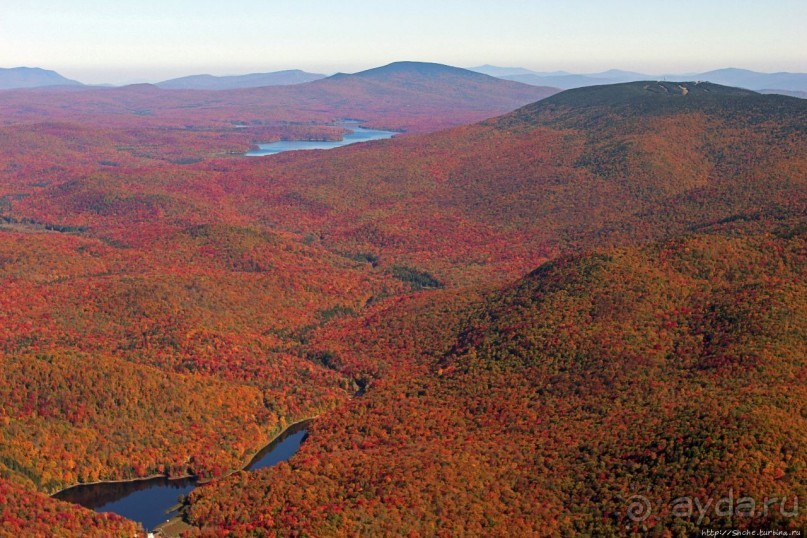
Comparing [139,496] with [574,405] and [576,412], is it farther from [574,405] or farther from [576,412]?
[574,405]

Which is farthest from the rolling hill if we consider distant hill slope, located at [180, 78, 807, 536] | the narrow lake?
the narrow lake

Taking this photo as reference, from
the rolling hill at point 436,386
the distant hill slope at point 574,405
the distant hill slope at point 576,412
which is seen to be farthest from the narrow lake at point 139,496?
the distant hill slope at point 576,412

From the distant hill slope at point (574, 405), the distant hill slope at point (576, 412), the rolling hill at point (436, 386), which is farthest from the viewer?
the rolling hill at point (436, 386)

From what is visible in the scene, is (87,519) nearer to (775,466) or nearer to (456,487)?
(456,487)

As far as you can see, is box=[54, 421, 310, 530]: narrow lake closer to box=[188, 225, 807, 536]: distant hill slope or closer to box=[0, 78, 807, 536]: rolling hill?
box=[0, 78, 807, 536]: rolling hill

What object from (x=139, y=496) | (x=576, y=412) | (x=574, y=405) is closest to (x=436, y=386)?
(x=574, y=405)

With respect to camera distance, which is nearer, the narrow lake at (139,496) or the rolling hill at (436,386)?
the rolling hill at (436,386)

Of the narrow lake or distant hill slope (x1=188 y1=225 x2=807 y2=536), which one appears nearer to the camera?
distant hill slope (x1=188 y1=225 x2=807 y2=536)

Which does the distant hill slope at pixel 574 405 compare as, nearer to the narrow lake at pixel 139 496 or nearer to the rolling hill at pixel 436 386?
the rolling hill at pixel 436 386
